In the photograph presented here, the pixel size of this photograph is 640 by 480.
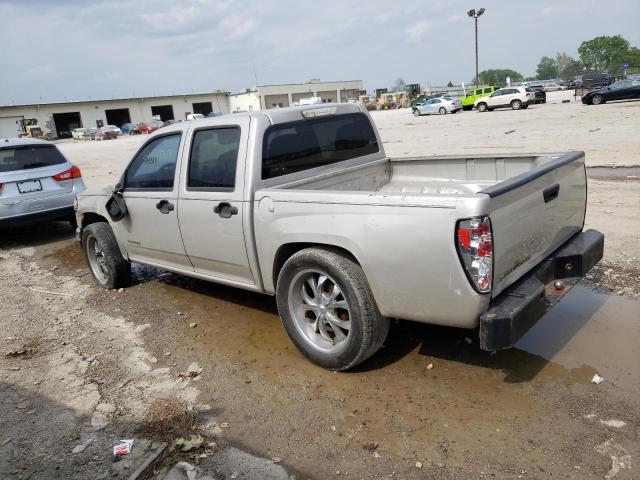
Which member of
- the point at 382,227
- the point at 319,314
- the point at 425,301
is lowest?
the point at 319,314

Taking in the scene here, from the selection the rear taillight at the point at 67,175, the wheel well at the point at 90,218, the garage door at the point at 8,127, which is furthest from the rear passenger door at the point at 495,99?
the garage door at the point at 8,127

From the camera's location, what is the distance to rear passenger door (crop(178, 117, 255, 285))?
13.9ft

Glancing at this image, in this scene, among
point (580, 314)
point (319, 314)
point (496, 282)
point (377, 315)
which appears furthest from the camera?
point (580, 314)

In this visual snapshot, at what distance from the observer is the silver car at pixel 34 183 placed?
8.70m

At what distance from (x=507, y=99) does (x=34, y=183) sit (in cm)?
3442

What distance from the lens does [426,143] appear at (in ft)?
64.5

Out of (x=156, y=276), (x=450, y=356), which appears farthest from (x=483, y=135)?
(x=450, y=356)

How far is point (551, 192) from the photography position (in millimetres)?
3607

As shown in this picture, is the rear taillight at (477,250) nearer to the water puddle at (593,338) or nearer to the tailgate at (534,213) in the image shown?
the tailgate at (534,213)

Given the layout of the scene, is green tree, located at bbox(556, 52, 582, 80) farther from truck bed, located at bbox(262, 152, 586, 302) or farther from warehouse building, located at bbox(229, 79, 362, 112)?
truck bed, located at bbox(262, 152, 586, 302)

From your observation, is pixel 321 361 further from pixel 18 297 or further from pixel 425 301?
pixel 18 297

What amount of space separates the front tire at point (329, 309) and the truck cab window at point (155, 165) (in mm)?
1767

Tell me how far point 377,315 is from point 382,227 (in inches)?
25.2

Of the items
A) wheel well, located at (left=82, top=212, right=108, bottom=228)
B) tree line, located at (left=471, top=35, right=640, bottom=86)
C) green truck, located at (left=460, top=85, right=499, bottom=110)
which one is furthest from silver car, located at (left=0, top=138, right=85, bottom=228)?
tree line, located at (left=471, top=35, right=640, bottom=86)
